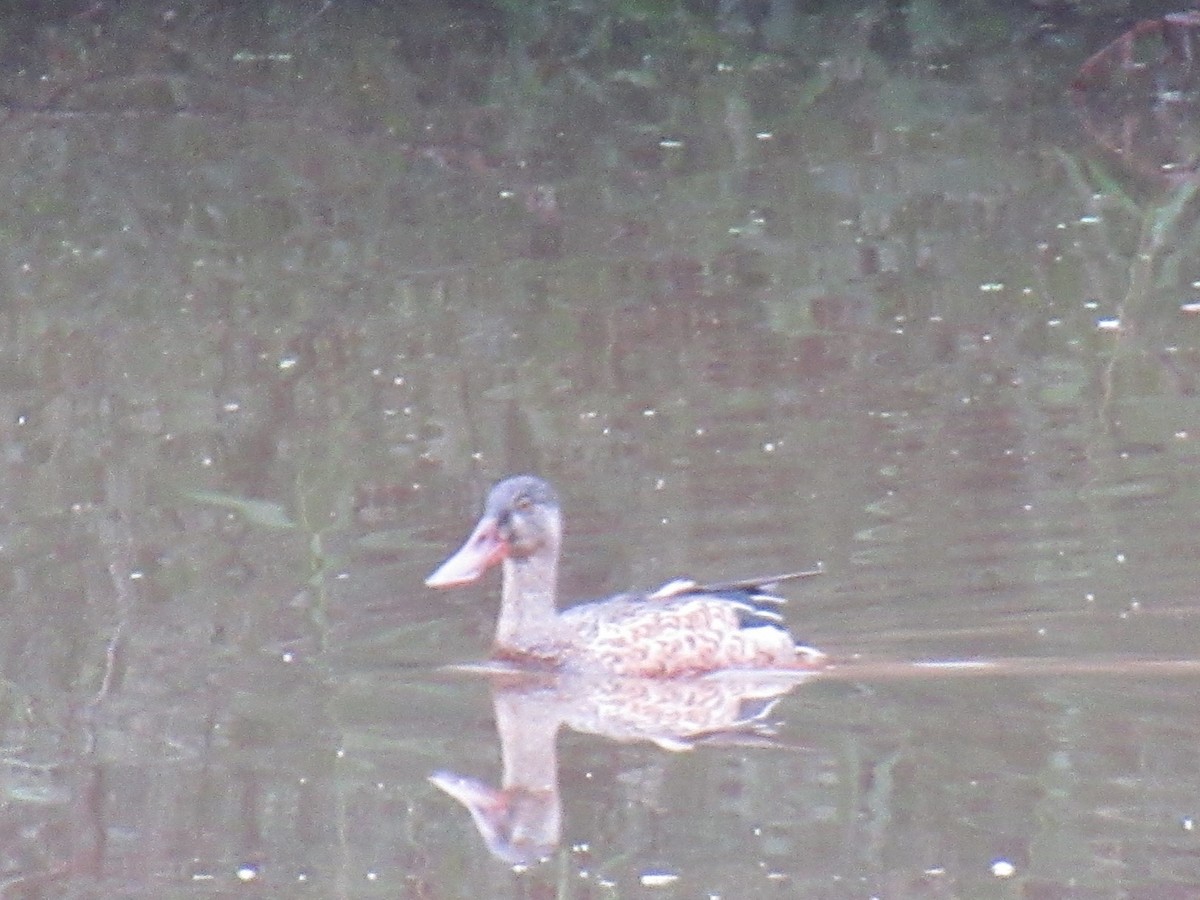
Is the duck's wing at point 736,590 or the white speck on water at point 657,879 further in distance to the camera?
the duck's wing at point 736,590

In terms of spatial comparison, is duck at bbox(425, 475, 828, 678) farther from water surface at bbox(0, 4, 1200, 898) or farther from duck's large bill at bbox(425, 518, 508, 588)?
water surface at bbox(0, 4, 1200, 898)

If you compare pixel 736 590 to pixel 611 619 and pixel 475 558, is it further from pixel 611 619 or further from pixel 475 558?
pixel 475 558

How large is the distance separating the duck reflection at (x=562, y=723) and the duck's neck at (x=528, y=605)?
16 cm

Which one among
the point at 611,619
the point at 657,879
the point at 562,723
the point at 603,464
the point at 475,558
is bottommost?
the point at 657,879

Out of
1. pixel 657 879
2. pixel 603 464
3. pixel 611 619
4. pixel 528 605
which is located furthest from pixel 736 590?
pixel 603 464

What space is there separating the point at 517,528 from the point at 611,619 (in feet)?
1.60

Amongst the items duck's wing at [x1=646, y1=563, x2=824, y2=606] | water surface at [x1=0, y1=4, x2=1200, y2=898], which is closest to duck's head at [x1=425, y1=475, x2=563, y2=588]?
water surface at [x1=0, y1=4, x2=1200, y2=898]

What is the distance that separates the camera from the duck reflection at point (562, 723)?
23.2 feet

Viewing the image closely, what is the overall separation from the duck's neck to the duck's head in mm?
30

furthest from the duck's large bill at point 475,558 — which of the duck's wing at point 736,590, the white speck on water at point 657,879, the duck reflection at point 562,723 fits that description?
the white speck on water at point 657,879

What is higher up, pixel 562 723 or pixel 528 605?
pixel 528 605

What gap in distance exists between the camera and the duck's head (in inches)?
346

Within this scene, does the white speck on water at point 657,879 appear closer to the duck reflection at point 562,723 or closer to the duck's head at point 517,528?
the duck reflection at point 562,723

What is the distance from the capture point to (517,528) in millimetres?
8828
